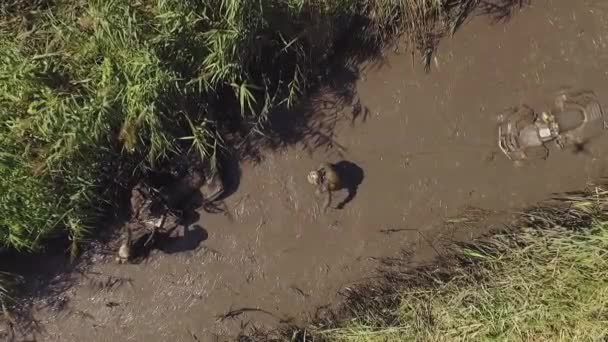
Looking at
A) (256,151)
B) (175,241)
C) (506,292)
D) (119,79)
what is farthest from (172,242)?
(506,292)

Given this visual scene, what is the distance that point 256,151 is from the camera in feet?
11.6

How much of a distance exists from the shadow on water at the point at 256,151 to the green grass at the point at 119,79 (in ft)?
0.43

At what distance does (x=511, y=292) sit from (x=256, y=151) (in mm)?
1610

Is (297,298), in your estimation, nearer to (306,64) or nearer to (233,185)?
(233,185)

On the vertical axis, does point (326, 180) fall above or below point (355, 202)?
above

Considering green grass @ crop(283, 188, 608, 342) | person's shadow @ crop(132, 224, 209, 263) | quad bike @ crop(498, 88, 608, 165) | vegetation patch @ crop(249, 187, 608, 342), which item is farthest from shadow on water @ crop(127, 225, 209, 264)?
quad bike @ crop(498, 88, 608, 165)

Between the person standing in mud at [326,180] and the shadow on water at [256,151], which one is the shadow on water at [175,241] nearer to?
the shadow on water at [256,151]

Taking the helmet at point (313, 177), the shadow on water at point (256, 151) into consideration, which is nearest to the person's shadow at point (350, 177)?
the shadow on water at point (256, 151)

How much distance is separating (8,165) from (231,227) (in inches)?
48.1

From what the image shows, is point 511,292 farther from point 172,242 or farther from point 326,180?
point 172,242

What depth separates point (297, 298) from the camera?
3.55 m

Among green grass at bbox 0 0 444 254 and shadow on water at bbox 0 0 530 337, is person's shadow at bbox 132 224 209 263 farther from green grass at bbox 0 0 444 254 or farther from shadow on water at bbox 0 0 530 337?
green grass at bbox 0 0 444 254

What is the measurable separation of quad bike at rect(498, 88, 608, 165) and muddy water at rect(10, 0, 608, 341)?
0.06m

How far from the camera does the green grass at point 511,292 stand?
3248mm
